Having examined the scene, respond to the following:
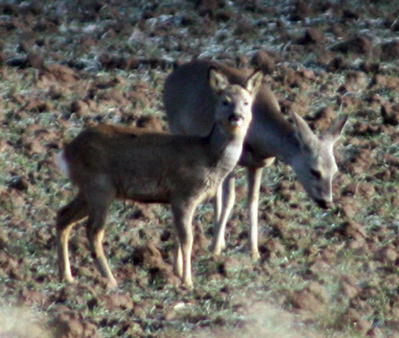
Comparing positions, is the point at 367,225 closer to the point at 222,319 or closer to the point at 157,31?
the point at 222,319

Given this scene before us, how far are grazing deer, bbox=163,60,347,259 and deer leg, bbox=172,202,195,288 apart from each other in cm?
110

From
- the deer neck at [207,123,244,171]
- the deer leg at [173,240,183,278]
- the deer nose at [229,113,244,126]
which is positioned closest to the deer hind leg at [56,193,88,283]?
the deer leg at [173,240,183,278]

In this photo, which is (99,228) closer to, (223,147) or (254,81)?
(223,147)

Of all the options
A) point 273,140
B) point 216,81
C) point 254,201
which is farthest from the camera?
point 254,201

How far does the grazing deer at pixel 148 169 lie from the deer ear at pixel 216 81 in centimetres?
26

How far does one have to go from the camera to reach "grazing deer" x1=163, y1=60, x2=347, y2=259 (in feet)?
43.9

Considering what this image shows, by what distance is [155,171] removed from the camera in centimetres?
1209

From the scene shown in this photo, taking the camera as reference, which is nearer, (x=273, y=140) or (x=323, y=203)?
(x=323, y=203)

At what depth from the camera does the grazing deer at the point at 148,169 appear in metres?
12.0

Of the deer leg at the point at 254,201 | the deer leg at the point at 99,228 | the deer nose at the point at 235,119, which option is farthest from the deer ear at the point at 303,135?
the deer leg at the point at 99,228

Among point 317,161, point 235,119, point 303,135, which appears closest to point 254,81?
point 235,119

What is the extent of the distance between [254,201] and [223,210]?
Answer: 33cm

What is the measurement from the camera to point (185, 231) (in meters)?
12.1

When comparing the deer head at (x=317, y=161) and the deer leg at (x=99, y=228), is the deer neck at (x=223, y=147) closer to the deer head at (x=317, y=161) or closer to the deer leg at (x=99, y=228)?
the deer leg at (x=99, y=228)
